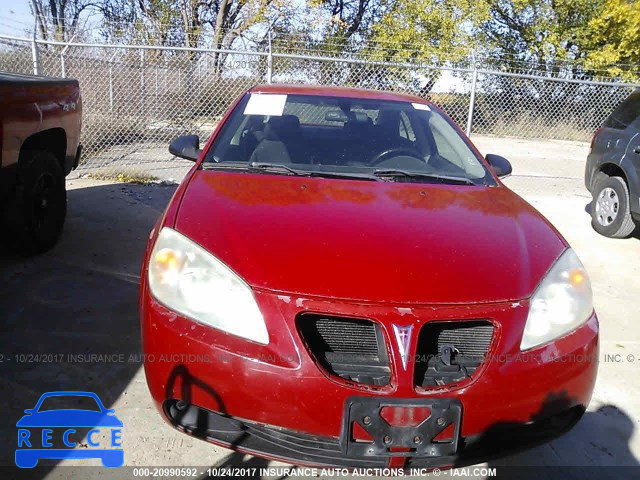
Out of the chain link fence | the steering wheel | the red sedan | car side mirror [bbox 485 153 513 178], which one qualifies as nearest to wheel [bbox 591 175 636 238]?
the chain link fence

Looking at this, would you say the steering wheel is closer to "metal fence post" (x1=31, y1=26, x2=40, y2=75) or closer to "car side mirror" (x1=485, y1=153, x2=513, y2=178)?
"car side mirror" (x1=485, y1=153, x2=513, y2=178)

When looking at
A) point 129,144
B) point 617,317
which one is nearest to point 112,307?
point 617,317

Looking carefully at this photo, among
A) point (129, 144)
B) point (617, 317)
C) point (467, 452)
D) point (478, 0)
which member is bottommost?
point (129, 144)

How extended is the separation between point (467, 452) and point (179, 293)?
1.17 m

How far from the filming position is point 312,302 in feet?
6.19

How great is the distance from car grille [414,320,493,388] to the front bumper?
0.13ft

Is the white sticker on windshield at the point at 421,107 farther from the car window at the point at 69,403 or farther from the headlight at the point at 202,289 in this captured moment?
the car window at the point at 69,403

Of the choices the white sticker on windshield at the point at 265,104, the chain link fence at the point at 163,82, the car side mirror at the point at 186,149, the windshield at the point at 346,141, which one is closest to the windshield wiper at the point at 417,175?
the windshield at the point at 346,141

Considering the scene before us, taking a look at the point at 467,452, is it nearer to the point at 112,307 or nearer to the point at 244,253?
the point at 244,253

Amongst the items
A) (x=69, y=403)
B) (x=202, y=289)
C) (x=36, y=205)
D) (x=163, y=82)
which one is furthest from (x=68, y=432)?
(x=163, y=82)

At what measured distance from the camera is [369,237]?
2238 mm

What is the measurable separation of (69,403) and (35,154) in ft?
7.81

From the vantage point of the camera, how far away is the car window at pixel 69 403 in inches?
104

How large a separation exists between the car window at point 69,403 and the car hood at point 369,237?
107cm
